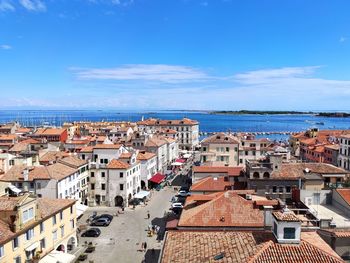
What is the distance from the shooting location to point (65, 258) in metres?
34.9

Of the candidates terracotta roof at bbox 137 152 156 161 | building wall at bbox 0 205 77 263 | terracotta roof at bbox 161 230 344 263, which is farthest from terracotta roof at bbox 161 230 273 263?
terracotta roof at bbox 137 152 156 161

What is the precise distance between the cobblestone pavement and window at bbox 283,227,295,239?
2004 centimetres

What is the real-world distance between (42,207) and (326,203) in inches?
1143

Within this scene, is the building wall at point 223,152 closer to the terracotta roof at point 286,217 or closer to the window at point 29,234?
the window at point 29,234

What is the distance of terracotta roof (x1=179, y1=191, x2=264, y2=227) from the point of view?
3177cm

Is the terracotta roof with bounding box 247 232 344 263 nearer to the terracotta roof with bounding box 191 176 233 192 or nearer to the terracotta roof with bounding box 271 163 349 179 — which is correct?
the terracotta roof with bounding box 191 176 233 192

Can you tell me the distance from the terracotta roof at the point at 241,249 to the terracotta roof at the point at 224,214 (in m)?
7.74

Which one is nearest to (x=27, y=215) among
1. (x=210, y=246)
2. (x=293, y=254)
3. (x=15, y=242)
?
(x=15, y=242)

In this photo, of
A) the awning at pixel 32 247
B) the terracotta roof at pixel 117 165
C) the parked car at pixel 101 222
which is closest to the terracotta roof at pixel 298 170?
the parked car at pixel 101 222

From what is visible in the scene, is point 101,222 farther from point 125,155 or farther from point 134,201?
point 125,155

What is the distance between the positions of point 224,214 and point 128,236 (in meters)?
17.2

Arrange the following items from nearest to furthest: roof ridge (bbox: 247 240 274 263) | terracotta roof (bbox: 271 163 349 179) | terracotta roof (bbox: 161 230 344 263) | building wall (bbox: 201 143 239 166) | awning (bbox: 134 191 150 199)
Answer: roof ridge (bbox: 247 240 274 263)
terracotta roof (bbox: 161 230 344 263)
terracotta roof (bbox: 271 163 349 179)
awning (bbox: 134 191 150 199)
building wall (bbox: 201 143 239 166)

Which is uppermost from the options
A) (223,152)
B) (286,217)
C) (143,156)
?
(286,217)

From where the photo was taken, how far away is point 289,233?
21.5 m
